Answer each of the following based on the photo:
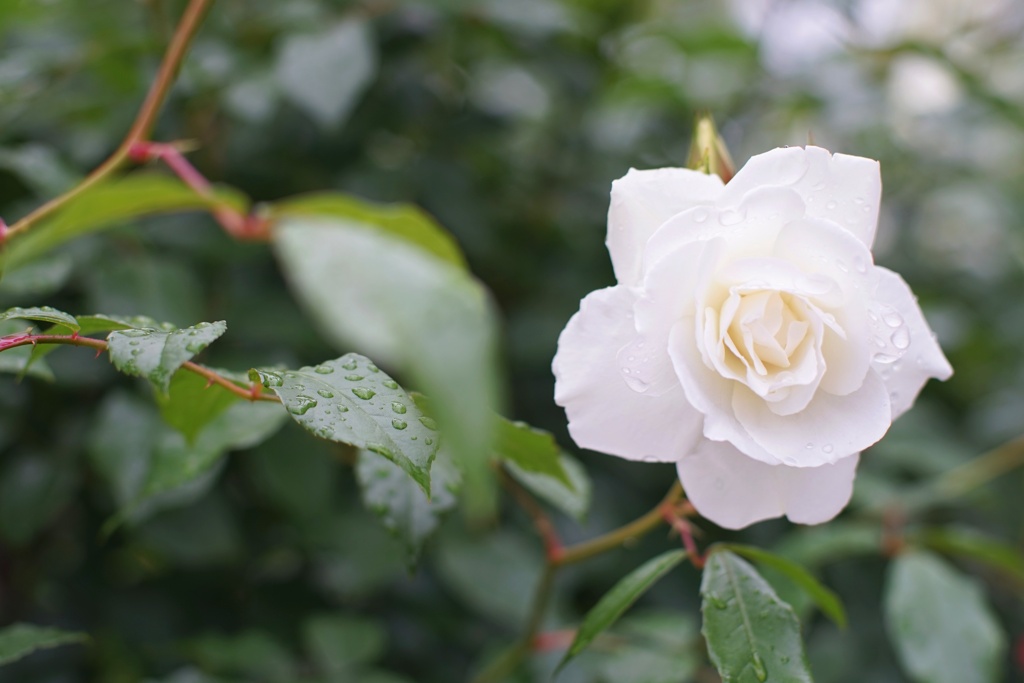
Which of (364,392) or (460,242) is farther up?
(364,392)

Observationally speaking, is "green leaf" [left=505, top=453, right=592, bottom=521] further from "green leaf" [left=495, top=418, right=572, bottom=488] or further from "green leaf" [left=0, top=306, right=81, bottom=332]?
"green leaf" [left=0, top=306, right=81, bottom=332]

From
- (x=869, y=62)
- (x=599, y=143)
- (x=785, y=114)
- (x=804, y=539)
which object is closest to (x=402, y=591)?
(x=804, y=539)

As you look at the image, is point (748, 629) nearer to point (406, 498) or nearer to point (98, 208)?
point (406, 498)

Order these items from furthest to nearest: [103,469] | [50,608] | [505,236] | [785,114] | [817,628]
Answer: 1. [785,114]
2. [505,236]
3. [817,628]
4. [50,608]
5. [103,469]

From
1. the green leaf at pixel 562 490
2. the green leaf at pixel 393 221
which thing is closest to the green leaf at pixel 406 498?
the green leaf at pixel 562 490

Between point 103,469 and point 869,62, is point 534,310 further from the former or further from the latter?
point 869,62

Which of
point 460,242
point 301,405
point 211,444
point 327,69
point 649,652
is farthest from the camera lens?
point 460,242

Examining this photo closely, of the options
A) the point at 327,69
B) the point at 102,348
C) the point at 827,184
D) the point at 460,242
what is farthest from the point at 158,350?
the point at 460,242

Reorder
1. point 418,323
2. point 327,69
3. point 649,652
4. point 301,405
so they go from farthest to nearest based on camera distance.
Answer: point 327,69, point 649,652, point 301,405, point 418,323
